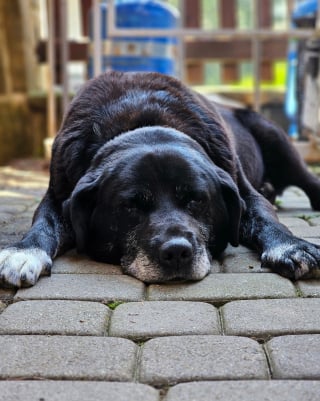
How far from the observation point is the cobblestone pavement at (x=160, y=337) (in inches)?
70.9

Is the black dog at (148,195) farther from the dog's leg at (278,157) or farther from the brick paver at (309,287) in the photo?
the dog's leg at (278,157)

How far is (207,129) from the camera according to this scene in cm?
375

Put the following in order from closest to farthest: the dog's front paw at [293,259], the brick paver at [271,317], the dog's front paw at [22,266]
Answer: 1. the brick paver at [271,317]
2. the dog's front paw at [22,266]
3. the dog's front paw at [293,259]

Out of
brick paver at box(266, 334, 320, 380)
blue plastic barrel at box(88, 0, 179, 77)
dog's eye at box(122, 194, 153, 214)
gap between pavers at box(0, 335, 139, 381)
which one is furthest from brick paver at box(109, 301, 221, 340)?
blue plastic barrel at box(88, 0, 179, 77)

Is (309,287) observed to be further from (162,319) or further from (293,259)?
(162,319)

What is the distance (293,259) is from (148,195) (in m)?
0.65

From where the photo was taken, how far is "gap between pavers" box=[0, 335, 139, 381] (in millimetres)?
1890

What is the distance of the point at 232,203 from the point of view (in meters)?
3.31

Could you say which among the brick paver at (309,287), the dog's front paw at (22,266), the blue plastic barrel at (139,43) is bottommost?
the brick paver at (309,287)

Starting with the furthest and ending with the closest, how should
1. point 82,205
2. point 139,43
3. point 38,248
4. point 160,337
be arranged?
point 139,43, point 82,205, point 38,248, point 160,337

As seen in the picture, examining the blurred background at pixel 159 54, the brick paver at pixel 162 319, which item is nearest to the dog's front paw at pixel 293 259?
the brick paver at pixel 162 319

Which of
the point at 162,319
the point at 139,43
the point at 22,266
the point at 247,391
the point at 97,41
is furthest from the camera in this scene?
the point at 139,43

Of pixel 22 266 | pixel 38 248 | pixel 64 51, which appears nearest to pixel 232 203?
pixel 38 248

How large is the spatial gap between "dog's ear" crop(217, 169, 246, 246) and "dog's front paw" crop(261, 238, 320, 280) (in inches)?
11.0
